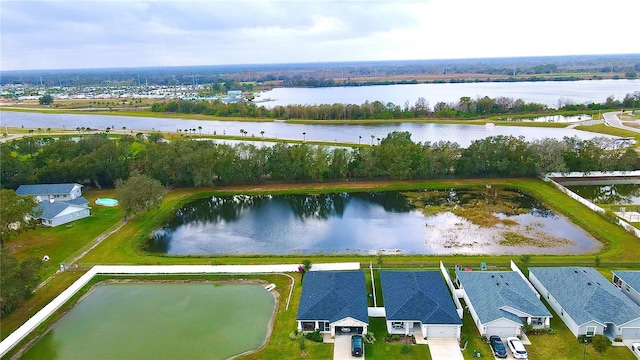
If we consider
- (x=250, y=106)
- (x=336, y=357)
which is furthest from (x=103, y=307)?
(x=250, y=106)

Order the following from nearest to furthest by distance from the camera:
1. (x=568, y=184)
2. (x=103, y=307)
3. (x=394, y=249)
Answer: (x=103, y=307)
(x=394, y=249)
(x=568, y=184)

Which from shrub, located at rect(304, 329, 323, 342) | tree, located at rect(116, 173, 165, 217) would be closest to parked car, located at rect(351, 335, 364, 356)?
shrub, located at rect(304, 329, 323, 342)

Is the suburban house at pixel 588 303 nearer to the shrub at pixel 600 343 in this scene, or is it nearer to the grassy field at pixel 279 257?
the grassy field at pixel 279 257

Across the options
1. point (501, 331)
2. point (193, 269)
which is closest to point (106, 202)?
point (193, 269)

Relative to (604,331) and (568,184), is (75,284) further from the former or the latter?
(568,184)

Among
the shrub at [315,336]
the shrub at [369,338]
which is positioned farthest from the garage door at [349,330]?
the shrub at [315,336]

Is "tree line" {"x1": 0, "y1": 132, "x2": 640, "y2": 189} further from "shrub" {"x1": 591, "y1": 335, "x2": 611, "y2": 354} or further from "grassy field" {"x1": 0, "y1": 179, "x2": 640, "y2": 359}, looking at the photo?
"shrub" {"x1": 591, "y1": 335, "x2": 611, "y2": 354}
